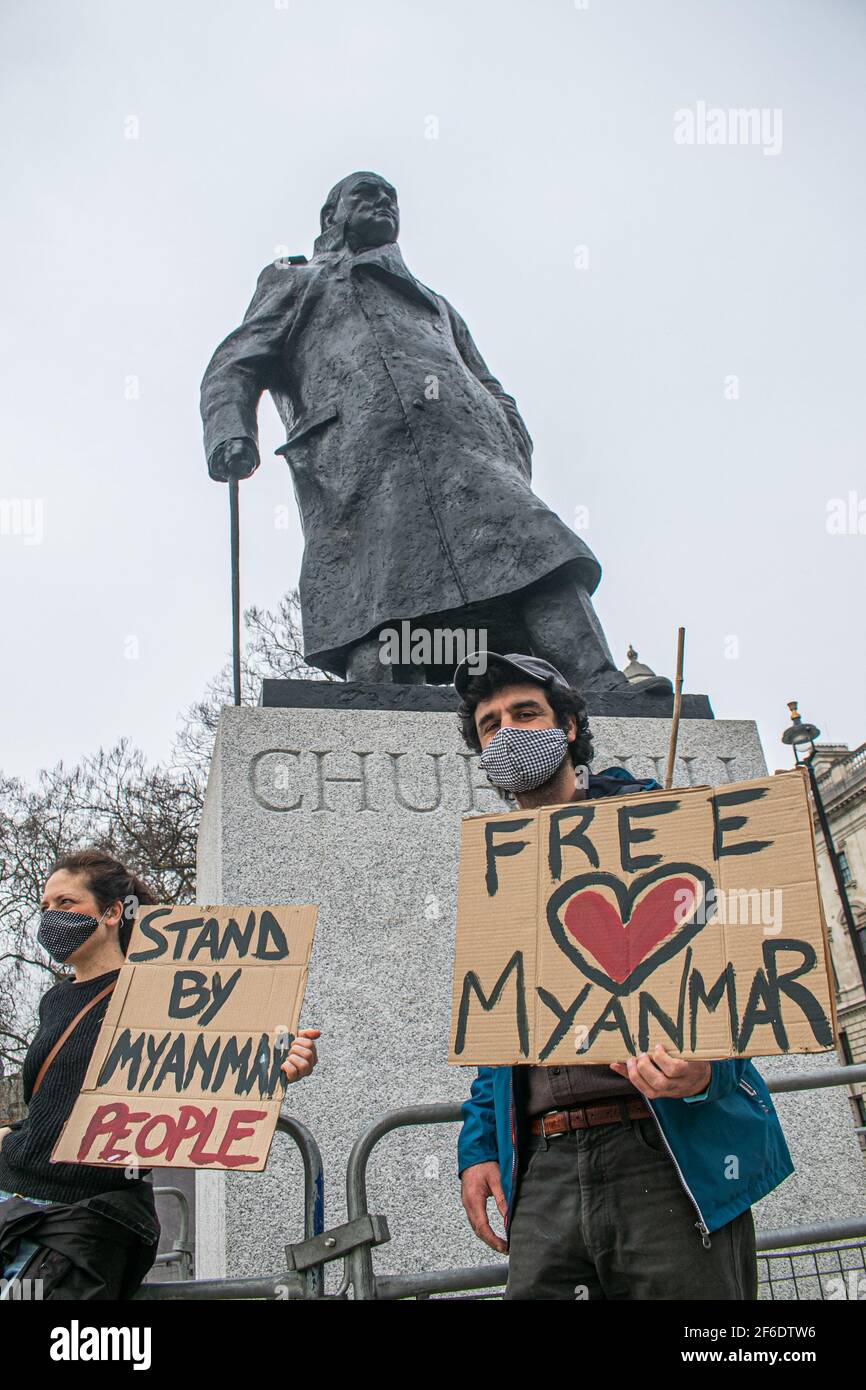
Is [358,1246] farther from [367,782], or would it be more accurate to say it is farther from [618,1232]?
[367,782]

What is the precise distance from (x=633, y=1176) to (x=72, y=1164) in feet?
3.85

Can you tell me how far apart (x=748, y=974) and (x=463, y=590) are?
11.5 ft

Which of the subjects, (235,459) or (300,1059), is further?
(235,459)

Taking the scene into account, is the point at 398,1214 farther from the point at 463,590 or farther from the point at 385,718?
the point at 463,590

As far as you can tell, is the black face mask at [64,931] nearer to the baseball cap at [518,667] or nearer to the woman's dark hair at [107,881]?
the woman's dark hair at [107,881]

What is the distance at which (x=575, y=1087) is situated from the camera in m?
1.99

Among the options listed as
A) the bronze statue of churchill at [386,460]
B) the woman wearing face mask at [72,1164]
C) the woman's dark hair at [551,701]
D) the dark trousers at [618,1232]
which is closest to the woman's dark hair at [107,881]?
the woman wearing face mask at [72,1164]

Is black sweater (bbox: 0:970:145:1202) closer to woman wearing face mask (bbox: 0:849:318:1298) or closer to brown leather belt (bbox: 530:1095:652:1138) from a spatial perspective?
woman wearing face mask (bbox: 0:849:318:1298)

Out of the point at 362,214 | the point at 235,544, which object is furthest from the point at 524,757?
the point at 362,214

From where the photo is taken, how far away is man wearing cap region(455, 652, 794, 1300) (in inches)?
71.5

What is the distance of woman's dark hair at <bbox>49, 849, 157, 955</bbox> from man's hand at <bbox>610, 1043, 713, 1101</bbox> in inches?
56.4

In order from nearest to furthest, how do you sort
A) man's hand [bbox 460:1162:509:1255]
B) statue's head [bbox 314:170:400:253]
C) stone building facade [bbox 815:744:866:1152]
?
man's hand [bbox 460:1162:509:1255]
statue's head [bbox 314:170:400:253]
stone building facade [bbox 815:744:866:1152]

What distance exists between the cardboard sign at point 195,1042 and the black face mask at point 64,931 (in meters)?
0.24

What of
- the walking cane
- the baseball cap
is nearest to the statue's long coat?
the walking cane
